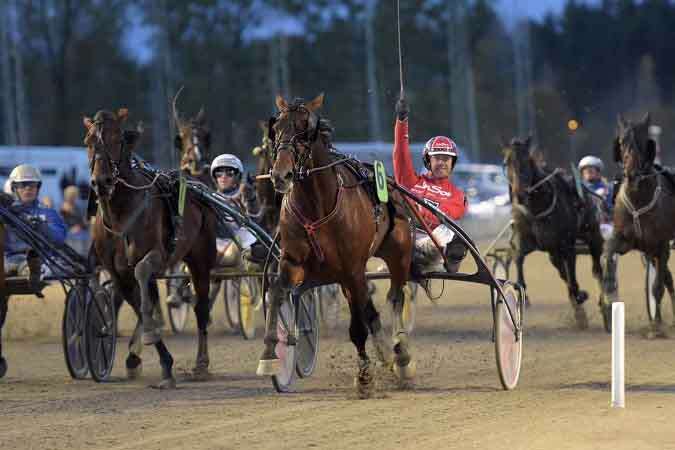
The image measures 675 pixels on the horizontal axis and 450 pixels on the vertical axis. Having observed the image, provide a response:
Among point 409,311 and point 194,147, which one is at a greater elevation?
point 194,147

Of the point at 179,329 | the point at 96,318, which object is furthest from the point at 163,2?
the point at 96,318

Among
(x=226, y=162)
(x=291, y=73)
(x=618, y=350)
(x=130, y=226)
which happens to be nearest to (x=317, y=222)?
(x=130, y=226)

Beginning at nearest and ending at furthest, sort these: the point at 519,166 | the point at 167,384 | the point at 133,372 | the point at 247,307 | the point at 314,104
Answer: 1. the point at 314,104
2. the point at 167,384
3. the point at 133,372
4. the point at 247,307
5. the point at 519,166

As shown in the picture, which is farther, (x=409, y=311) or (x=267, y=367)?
(x=409, y=311)

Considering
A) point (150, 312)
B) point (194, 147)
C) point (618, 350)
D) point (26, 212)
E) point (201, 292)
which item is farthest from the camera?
point (194, 147)

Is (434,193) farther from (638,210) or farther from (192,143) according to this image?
(192,143)

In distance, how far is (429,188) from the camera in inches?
383

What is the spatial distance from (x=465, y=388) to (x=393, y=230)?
117cm

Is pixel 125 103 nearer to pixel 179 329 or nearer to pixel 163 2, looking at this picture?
pixel 163 2

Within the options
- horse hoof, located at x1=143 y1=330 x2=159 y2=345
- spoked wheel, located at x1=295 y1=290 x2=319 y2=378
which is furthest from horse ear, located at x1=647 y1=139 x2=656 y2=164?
horse hoof, located at x1=143 y1=330 x2=159 y2=345

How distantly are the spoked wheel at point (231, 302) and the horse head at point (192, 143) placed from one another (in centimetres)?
144

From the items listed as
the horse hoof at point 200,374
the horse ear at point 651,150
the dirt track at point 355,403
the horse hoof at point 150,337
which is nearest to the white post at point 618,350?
the dirt track at point 355,403

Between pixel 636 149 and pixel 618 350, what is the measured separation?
219 inches

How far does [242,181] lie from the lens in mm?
13156
